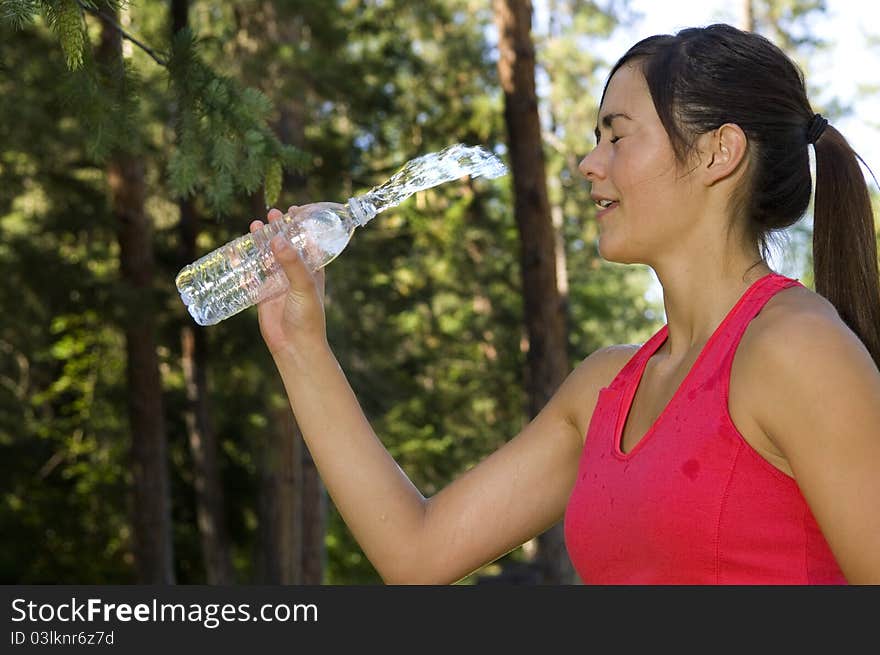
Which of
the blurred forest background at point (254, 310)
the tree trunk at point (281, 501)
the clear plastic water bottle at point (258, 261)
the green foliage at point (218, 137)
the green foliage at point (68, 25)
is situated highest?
the blurred forest background at point (254, 310)

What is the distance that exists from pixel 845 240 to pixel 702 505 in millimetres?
597

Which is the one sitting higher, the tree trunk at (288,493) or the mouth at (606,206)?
the tree trunk at (288,493)

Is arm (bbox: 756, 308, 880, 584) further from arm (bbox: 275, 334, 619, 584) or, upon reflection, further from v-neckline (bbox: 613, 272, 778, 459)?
arm (bbox: 275, 334, 619, 584)

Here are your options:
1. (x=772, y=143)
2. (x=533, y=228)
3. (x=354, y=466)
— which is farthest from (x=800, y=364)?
(x=533, y=228)

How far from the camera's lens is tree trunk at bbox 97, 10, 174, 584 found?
44.2 ft

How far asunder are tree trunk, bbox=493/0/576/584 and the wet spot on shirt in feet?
31.5

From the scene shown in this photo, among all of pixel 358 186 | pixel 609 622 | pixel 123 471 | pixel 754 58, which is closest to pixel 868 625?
pixel 609 622

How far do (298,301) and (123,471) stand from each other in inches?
682

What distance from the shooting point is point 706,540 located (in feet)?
6.32

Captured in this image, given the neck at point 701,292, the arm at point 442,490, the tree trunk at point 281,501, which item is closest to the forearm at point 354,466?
the arm at point 442,490

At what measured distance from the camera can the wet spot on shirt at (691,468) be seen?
194 centimetres

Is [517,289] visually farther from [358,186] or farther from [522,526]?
[522,526]

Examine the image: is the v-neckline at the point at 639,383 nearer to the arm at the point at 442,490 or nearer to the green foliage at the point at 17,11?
the arm at the point at 442,490

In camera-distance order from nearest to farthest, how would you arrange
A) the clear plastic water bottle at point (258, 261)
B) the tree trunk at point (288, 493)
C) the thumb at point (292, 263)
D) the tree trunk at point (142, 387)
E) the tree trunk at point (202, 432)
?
the thumb at point (292, 263) → the clear plastic water bottle at point (258, 261) → the tree trunk at point (142, 387) → the tree trunk at point (288, 493) → the tree trunk at point (202, 432)
